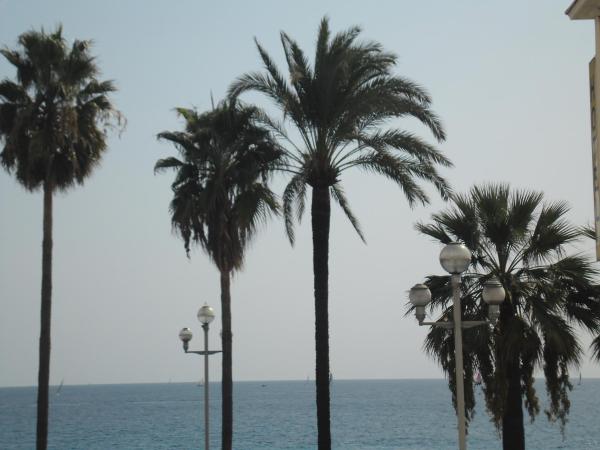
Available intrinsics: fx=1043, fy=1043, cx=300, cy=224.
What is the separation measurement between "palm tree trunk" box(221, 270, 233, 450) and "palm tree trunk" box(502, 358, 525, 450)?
9.97 metres

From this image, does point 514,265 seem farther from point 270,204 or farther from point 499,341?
point 270,204

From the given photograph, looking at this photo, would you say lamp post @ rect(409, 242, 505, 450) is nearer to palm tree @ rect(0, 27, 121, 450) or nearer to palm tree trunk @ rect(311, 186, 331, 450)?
palm tree trunk @ rect(311, 186, 331, 450)

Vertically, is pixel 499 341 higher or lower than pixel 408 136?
lower

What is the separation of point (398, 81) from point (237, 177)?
24.8 feet

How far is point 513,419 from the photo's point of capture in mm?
22969

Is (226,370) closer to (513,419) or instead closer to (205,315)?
(205,315)

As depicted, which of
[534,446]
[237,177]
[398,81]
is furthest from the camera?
[534,446]

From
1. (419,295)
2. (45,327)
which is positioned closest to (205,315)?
(45,327)

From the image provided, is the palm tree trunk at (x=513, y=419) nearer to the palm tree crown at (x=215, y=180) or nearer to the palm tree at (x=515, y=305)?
the palm tree at (x=515, y=305)

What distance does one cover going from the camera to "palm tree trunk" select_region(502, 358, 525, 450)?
22719 mm

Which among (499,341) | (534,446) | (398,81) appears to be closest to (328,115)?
(398,81)

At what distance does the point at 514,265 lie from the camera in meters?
23.2

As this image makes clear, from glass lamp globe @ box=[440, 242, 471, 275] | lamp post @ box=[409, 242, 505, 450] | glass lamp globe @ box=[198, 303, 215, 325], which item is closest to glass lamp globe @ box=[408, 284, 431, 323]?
lamp post @ box=[409, 242, 505, 450]

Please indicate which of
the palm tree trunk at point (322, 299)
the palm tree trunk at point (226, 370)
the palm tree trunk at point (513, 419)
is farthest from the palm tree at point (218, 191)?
the palm tree trunk at point (513, 419)
